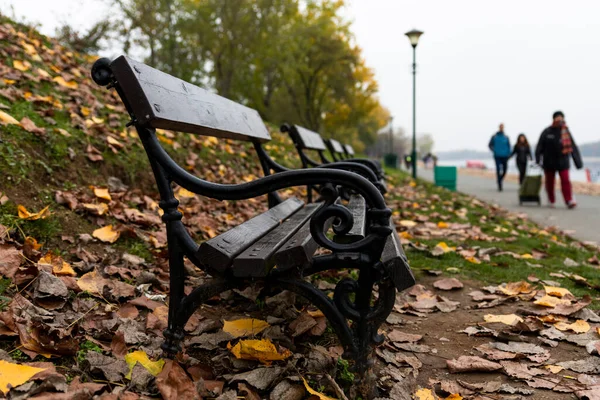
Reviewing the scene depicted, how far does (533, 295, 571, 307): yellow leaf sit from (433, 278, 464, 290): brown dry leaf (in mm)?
484

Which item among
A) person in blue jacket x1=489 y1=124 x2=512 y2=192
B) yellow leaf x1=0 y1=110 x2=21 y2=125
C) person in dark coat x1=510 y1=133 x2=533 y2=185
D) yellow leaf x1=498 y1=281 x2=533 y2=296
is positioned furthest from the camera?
person in blue jacket x1=489 y1=124 x2=512 y2=192

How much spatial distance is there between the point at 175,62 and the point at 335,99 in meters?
13.6

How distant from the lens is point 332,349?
197cm

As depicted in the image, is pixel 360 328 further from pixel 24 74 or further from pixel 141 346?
pixel 24 74

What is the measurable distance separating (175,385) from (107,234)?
4.99 feet

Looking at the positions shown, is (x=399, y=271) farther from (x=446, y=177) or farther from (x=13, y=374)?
(x=446, y=177)

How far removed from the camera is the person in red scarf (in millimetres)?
8727

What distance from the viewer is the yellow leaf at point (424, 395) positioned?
171 cm

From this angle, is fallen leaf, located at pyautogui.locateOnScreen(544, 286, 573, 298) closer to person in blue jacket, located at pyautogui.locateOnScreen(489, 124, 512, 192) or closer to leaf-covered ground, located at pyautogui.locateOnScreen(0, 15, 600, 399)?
leaf-covered ground, located at pyautogui.locateOnScreen(0, 15, 600, 399)

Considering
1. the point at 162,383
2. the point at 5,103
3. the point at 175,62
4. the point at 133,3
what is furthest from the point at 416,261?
the point at 175,62

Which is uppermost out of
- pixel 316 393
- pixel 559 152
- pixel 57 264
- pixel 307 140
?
pixel 307 140

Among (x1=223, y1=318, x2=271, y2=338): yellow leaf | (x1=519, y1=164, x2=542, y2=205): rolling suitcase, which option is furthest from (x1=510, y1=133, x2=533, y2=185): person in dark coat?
(x1=223, y1=318, x2=271, y2=338): yellow leaf

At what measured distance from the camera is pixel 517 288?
9.74 feet

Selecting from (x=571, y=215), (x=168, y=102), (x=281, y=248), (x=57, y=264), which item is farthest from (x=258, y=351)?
(x=571, y=215)
